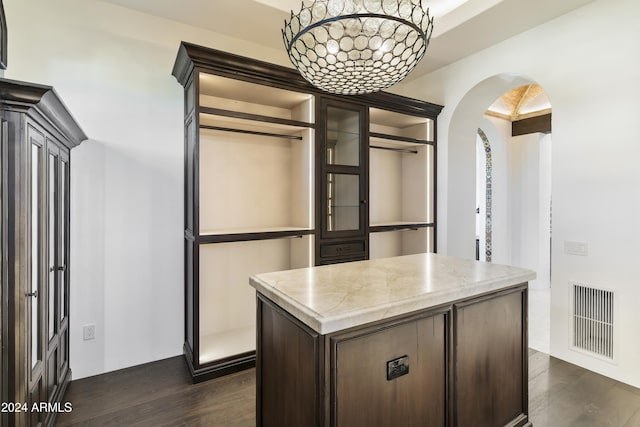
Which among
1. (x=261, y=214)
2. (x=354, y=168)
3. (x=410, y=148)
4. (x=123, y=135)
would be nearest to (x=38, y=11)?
(x=123, y=135)

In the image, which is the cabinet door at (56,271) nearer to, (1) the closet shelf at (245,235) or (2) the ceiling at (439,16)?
(1) the closet shelf at (245,235)

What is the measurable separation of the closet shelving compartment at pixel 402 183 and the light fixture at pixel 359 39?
2125 mm

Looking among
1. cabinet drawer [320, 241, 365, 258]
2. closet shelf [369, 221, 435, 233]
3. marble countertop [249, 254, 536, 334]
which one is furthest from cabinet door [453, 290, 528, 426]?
closet shelf [369, 221, 435, 233]

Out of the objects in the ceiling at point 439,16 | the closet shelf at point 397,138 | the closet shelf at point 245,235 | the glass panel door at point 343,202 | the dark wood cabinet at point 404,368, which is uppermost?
the ceiling at point 439,16

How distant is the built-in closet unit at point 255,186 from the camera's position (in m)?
2.61

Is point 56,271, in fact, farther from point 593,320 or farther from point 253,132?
point 593,320

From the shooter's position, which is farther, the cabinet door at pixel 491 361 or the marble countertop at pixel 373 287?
the cabinet door at pixel 491 361

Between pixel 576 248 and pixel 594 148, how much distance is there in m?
0.84

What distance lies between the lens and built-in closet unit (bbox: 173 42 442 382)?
2.61 m

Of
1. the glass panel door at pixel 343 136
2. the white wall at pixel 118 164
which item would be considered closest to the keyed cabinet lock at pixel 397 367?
the glass panel door at pixel 343 136

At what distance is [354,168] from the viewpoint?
10.7 feet

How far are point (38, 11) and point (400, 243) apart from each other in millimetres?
4134

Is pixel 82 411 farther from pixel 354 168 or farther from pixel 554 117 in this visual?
pixel 554 117

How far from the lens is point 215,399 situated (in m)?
2.27
